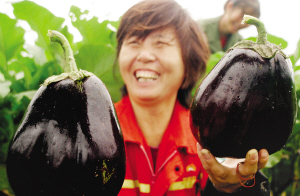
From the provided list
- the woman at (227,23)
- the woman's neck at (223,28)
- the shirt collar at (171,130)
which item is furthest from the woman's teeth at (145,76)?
the woman's neck at (223,28)

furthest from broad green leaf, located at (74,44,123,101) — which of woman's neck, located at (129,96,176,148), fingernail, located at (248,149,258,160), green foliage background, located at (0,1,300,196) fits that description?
fingernail, located at (248,149,258,160)

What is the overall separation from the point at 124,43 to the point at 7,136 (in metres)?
0.95

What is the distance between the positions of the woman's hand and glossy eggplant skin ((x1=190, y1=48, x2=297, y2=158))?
75 millimetres

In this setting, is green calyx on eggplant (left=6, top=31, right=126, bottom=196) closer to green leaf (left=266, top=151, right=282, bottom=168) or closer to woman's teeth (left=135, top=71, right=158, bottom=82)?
woman's teeth (left=135, top=71, right=158, bottom=82)

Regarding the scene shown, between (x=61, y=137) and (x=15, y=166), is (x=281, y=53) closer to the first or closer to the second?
(x=61, y=137)

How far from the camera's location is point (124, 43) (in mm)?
1907

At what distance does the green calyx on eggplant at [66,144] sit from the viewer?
72 cm

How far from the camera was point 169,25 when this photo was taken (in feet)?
6.26

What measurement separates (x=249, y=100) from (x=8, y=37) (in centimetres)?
150

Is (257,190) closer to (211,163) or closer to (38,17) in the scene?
(211,163)

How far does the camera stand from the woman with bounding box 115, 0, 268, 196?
5.82 ft

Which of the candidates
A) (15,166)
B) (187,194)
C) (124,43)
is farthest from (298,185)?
(15,166)

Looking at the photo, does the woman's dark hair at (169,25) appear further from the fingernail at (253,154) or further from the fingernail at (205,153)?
the fingernail at (253,154)

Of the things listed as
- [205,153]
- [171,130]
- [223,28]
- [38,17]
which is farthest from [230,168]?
[223,28]
